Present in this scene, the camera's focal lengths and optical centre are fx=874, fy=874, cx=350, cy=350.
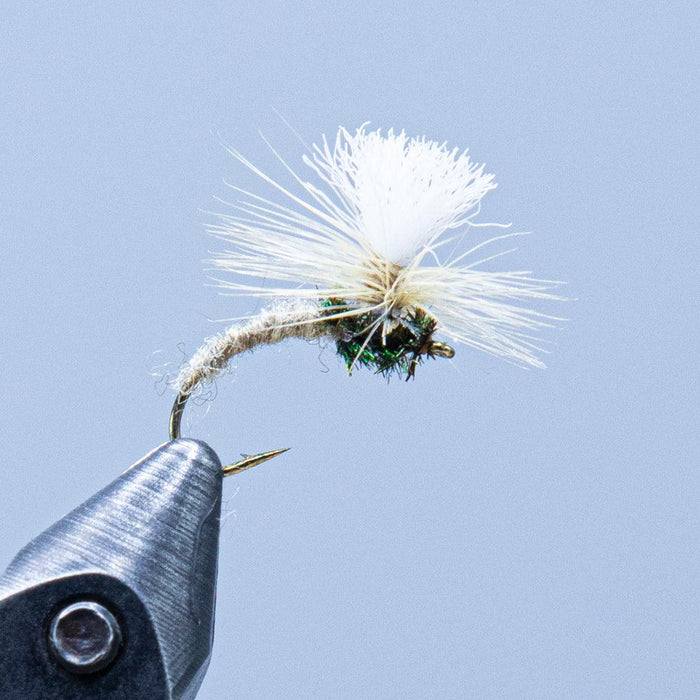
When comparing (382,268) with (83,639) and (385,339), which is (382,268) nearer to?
(385,339)

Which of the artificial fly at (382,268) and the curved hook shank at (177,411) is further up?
the artificial fly at (382,268)

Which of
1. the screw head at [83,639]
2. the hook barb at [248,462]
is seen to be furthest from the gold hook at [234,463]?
the screw head at [83,639]

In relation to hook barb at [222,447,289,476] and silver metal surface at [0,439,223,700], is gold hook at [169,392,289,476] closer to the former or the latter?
hook barb at [222,447,289,476]

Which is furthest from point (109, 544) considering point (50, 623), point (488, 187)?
point (488, 187)

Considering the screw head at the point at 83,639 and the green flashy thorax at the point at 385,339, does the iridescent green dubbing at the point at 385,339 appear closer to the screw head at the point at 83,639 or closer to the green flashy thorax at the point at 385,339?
the green flashy thorax at the point at 385,339

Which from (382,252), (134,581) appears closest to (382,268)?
(382,252)

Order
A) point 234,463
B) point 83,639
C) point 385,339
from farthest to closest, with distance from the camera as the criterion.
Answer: point 385,339 → point 234,463 → point 83,639
